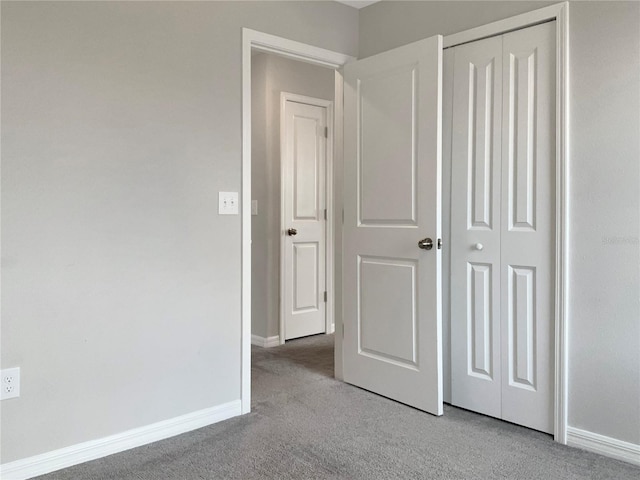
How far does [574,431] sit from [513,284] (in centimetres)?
70

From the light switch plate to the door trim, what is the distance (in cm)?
154

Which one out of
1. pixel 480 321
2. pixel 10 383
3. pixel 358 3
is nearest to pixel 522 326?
pixel 480 321

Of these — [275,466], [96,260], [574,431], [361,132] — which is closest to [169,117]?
[96,260]

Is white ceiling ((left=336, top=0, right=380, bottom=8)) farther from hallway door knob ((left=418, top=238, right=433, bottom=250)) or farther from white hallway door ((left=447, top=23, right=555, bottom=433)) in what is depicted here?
hallway door knob ((left=418, top=238, right=433, bottom=250))

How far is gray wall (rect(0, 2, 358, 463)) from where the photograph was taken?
6.47 ft

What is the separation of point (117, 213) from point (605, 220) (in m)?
2.10

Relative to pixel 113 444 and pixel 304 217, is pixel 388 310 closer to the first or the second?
pixel 113 444

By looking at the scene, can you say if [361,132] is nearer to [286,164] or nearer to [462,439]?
[286,164]

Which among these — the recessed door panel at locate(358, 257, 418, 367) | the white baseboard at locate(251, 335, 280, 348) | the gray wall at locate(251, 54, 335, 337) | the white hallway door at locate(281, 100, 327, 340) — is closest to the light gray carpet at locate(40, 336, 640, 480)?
the recessed door panel at locate(358, 257, 418, 367)

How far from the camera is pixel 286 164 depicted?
4.21 metres

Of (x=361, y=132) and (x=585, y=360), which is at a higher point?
(x=361, y=132)

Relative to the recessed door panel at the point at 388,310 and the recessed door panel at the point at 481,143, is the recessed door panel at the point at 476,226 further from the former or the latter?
the recessed door panel at the point at 388,310

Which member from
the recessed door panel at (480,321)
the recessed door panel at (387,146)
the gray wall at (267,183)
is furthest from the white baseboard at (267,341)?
the recessed door panel at (480,321)

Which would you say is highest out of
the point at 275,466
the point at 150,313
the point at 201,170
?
the point at 201,170
